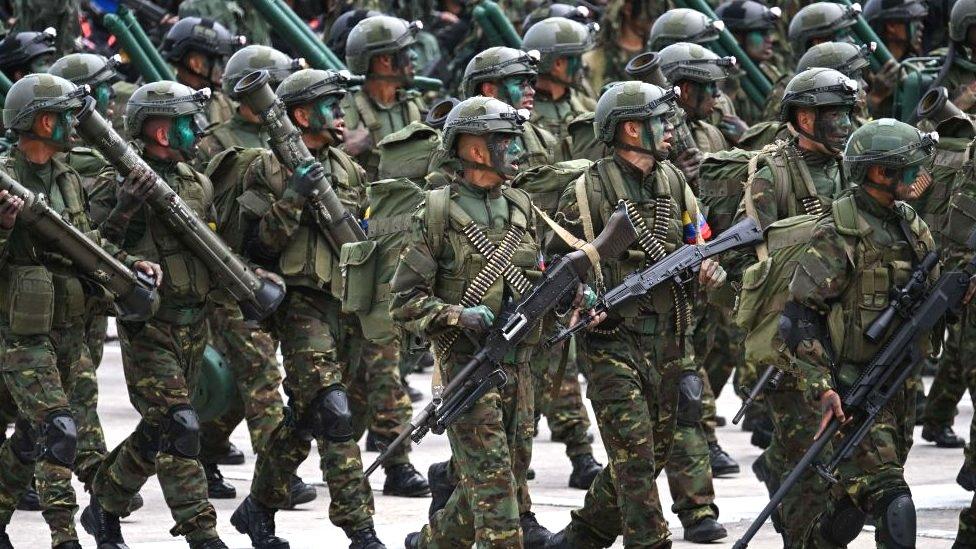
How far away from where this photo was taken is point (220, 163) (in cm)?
1208

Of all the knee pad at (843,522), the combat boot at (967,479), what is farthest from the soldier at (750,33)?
the knee pad at (843,522)

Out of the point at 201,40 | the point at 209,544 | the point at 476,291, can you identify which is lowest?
the point at 209,544

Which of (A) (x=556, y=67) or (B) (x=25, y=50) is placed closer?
(B) (x=25, y=50)

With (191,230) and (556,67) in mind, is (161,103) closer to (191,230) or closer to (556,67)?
(191,230)

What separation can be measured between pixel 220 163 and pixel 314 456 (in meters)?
2.76

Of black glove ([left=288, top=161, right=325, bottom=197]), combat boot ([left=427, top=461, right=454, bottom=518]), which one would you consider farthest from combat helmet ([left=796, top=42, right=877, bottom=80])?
combat boot ([left=427, top=461, right=454, bottom=518])

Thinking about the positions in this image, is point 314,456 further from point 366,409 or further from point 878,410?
point 878,410

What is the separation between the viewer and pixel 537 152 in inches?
508

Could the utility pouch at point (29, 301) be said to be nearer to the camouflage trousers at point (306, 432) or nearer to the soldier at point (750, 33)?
the camouflage trousers at point (306, 432)

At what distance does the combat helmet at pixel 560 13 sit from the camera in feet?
50.7

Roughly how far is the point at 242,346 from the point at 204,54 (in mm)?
2468

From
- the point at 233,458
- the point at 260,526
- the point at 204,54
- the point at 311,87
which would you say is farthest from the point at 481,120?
the point at 204,54

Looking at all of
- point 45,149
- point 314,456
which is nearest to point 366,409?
point 314,456

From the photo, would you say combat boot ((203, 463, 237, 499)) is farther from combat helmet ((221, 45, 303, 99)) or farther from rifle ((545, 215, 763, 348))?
rifle ((545, 215, 763, 348))
